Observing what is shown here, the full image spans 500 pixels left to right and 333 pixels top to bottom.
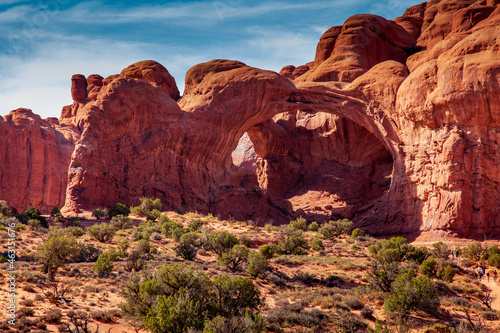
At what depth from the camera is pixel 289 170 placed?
181 feet

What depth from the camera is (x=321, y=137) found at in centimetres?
5328

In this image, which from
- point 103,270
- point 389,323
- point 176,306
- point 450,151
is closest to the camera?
point 176,306

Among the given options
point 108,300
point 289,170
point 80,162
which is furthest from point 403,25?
point 108,300

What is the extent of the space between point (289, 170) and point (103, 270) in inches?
1462

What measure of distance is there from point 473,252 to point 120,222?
22.1 metres

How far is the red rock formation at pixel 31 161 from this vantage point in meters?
54.2

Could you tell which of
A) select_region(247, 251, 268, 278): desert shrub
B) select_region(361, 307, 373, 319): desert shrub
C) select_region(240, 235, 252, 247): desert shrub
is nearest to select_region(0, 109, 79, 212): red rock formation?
select_region(240, 235, 252, 247): desert shrub

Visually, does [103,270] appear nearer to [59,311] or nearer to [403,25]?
[59,311]

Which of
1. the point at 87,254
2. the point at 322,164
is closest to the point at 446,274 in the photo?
the point at 87,254

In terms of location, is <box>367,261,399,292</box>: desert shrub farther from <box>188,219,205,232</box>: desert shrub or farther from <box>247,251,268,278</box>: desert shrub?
<box>188,219,205,232</box>: desert shrub

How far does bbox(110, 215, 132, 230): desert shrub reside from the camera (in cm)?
3064

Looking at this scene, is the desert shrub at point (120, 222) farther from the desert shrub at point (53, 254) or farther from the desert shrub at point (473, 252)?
the desert shrub at point (473, 252)

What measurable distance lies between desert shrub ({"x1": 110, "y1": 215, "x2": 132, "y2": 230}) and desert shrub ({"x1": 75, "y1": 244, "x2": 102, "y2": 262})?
606cm

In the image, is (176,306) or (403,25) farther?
(403,25)
